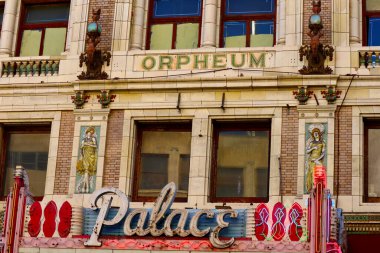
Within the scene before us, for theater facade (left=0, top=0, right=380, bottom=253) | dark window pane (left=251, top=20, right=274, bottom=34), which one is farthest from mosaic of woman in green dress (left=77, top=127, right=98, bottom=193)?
dark window pane (left=251, top=20, right=274, bottom=34)

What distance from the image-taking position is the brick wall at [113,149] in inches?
1016

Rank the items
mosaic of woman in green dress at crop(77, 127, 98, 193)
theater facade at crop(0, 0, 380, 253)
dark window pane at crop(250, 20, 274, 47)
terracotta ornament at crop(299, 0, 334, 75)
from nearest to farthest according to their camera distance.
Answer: theater facade at crop(0, 0, 380, 253)
terracotta ornament at crop(299, 0, 334, 75)
mosaic of woman in green dress at crop(77, 127, 98, 193)
dark window pane at crop(250, 20, 274, 47)

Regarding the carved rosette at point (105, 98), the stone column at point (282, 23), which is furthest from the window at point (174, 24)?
the stone column at point (282, 23)

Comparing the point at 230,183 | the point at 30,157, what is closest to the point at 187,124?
the point at 230,183

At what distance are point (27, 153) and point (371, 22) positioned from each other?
1066 centimetres

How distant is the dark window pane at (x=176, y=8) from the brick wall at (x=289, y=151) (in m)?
4.41

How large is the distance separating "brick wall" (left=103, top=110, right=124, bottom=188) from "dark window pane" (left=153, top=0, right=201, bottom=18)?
11.4 feet

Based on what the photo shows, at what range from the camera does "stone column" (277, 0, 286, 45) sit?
2622cm

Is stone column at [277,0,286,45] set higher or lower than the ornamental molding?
higher

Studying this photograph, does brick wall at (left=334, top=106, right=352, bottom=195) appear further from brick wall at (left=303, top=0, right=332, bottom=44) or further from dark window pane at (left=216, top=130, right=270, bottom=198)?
brick wall at (left=303, top=0, right=332, bottom=44)

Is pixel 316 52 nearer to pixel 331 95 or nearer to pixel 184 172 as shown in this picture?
pixel 331 95

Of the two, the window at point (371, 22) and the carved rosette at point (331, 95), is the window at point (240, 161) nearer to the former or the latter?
the carved rosette at point (331, 95)

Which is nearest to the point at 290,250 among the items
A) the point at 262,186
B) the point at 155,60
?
the point at 262,186

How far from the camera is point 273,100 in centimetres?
2550
